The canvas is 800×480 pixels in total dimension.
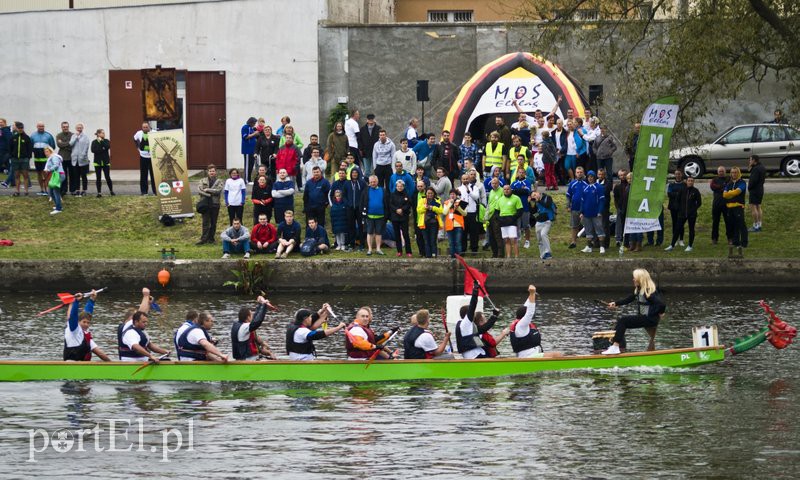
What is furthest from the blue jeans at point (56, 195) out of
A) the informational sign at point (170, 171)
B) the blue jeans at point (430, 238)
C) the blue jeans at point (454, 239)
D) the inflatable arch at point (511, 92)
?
the blue jeans at point (454, 239)

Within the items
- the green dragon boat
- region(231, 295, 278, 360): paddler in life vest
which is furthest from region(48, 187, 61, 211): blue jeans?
region(231, 295, 278, 360): paddler in life vest

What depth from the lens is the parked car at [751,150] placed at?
1506 inches

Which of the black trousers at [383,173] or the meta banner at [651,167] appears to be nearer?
the meta banner at [651,167]

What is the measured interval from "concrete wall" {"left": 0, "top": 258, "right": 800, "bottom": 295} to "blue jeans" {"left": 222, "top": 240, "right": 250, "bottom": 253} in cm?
101

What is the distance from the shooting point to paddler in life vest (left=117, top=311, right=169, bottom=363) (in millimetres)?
21703

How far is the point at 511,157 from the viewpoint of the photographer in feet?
107

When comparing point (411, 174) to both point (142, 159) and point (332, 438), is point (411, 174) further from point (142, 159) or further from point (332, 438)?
point (332, 438)

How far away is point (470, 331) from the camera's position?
22062 mm

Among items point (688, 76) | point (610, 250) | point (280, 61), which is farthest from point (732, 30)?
point (280, 61)

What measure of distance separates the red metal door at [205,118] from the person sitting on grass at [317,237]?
580 inches

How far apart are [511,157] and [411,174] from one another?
98.8 inches

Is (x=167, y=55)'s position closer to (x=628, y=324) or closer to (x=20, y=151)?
(x=20, y=151)

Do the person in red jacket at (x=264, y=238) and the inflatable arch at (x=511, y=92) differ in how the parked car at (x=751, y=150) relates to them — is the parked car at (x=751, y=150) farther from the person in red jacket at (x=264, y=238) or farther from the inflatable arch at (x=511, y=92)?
the person in red jacket at (x=264, y=238)

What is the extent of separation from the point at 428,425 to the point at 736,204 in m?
13.9
